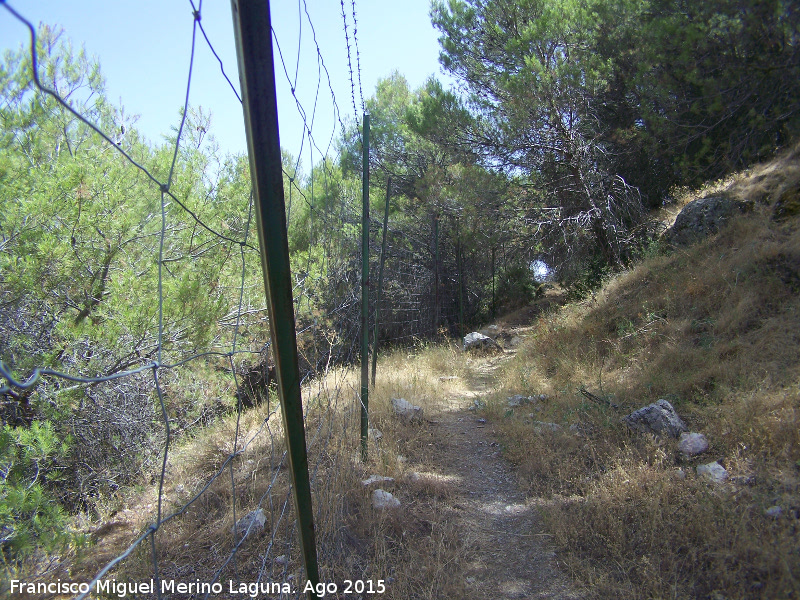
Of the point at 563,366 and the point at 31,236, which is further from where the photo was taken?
the point at 563,366

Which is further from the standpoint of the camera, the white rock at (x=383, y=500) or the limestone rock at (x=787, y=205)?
the limestone rock at (x=787, y=205)

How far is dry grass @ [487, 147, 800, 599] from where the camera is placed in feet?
7.81

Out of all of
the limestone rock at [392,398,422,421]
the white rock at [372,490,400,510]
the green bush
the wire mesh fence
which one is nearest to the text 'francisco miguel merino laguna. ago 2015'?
the wire mesh fence

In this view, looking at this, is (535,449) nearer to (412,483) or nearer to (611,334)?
(412,483)

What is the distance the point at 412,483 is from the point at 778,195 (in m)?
6.21

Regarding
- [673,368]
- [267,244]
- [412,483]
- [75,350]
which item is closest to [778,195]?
[673,368]

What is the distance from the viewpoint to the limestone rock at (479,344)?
970 centimetres

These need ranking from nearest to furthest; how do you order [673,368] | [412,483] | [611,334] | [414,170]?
[412,483] < [673,368] < [611,334] < [414,170]

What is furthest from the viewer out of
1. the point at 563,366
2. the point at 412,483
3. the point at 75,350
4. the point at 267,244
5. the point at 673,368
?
the point at 563,366

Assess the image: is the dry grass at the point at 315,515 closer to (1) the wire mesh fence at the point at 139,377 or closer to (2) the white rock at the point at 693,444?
(1) the wire mesh fence at the point at 139,377

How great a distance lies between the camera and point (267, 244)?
1312 millimetres

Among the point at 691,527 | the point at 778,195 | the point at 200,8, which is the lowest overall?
the point at 691,527

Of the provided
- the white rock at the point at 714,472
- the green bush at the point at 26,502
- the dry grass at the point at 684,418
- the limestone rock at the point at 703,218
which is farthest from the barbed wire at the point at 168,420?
the limestone rock at the point at 703,218

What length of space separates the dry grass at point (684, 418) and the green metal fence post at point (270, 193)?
1991 mm
